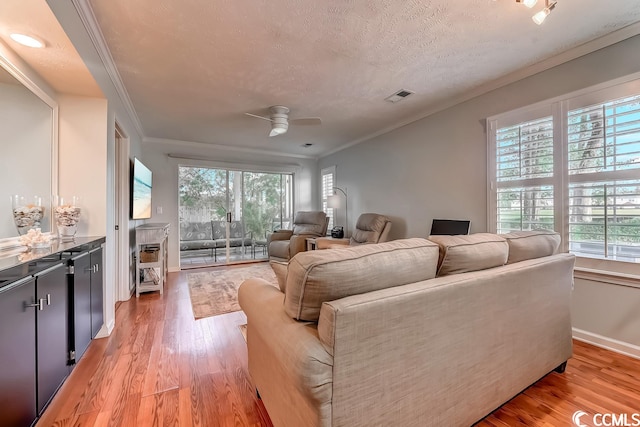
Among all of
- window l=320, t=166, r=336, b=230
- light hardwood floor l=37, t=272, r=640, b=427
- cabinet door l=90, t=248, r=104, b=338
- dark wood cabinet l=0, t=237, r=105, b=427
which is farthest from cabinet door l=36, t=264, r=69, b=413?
window l=320, t=166, r=336, b=230

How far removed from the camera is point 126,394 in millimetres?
1619

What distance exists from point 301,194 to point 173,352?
4506mm

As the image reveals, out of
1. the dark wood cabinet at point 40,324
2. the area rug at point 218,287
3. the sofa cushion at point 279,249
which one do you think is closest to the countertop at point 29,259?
the dark wood cabinet at point 40,324

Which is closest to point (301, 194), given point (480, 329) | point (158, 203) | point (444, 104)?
point (158, 203)

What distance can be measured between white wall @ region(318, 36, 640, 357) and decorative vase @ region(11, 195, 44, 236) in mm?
3834

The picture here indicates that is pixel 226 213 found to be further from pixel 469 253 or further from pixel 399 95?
pixel 469 253

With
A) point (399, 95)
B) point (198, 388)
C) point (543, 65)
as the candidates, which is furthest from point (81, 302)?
point (543, 65)

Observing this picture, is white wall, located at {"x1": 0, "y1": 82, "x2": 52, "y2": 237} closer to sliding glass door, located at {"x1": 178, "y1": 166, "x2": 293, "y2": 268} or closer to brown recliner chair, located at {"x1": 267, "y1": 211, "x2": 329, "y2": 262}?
sliding glass door, located at {"x1": 178, "y1": 166, "x2": 293, "y2": 268}

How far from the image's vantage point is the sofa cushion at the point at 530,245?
1.62 meters

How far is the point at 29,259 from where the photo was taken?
4.06 feet

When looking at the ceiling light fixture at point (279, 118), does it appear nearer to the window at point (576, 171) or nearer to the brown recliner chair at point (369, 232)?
the brown recliner chair at point (369, 232)

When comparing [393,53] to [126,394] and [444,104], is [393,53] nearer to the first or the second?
[444,104]

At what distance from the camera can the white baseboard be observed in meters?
1.99

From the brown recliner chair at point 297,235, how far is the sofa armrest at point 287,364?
3.51m
